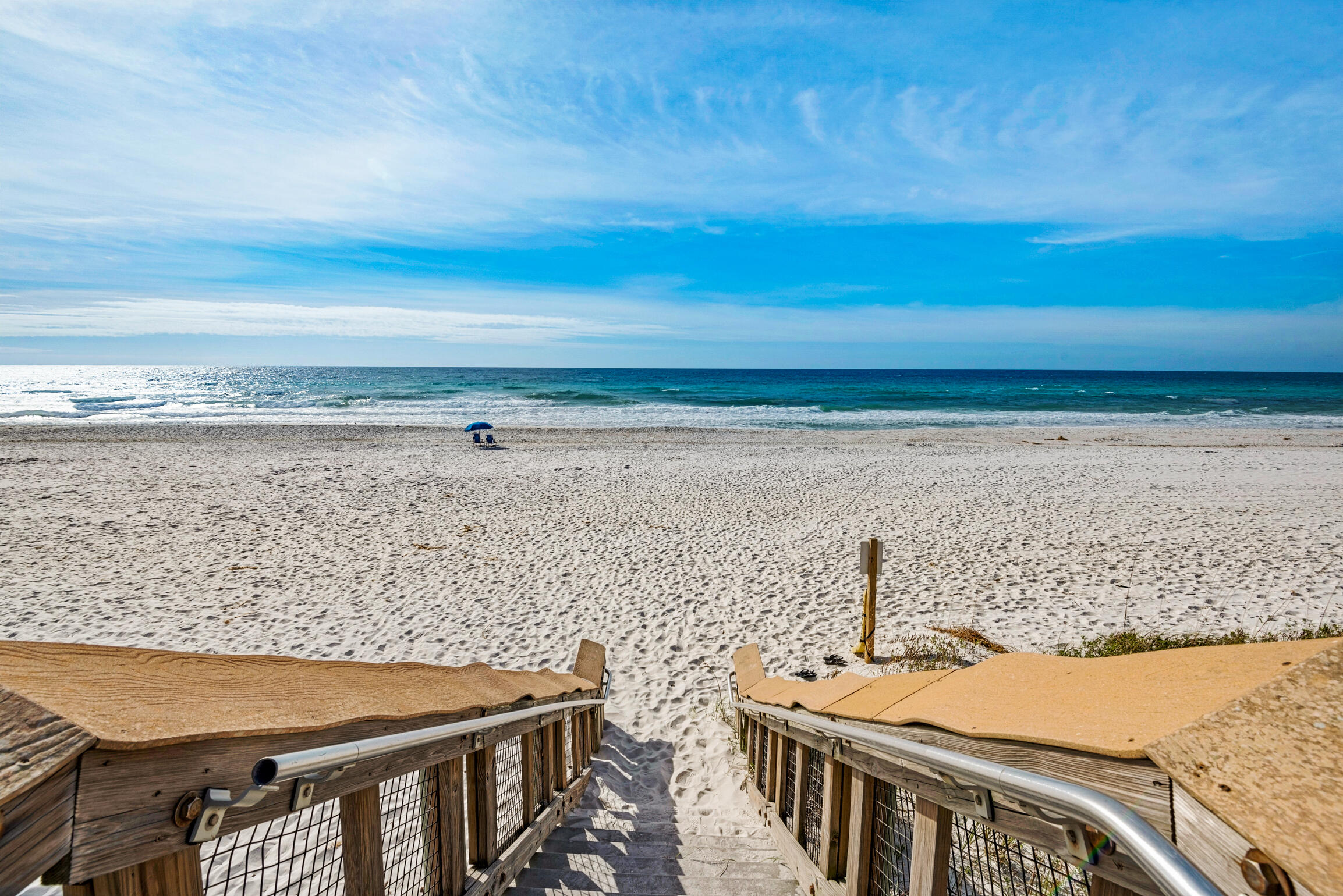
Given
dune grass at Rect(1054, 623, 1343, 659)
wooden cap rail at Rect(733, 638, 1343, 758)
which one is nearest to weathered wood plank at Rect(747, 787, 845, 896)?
wooden cap rail at Rect(733, 638, 1343, 758)

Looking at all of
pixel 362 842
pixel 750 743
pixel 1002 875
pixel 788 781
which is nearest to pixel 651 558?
pixel 750 743

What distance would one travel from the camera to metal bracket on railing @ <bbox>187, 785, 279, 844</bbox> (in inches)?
37.9

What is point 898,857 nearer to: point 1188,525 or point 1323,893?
point 1323,893

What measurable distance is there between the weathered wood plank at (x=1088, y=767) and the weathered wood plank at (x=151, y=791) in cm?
136

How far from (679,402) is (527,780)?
42.9 metres

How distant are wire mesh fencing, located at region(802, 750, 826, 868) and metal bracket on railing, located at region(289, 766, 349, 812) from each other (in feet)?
7.21

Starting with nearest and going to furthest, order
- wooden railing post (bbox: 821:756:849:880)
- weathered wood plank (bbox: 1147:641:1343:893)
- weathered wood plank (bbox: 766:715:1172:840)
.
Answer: weathered wood plank (bbox: 1147:641:1343:893), weathered wood plank (bbox: 766:715:1172:840), wooden railing post (bbox: 821:756:849:880)

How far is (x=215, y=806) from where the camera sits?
97 centimetres

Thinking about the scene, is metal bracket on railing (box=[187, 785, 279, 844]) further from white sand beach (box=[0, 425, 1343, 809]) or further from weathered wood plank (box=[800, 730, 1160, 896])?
white sand beach (box=[0, 425, 1343, 809])

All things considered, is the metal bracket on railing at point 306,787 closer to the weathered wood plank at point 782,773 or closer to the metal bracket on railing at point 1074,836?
the metal bracket on railing at point 1074,836

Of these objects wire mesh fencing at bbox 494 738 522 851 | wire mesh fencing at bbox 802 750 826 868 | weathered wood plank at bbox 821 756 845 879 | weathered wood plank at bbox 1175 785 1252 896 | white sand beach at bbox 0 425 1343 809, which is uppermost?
weathered wood plank at bbox 1175 785 1252 896

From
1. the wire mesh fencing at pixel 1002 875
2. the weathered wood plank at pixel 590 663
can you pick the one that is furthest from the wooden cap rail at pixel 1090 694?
the weathered wood plank at pixel 590 663

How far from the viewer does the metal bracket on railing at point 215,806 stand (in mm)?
961

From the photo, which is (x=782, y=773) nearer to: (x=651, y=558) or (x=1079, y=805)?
(x=1079, y=805)
